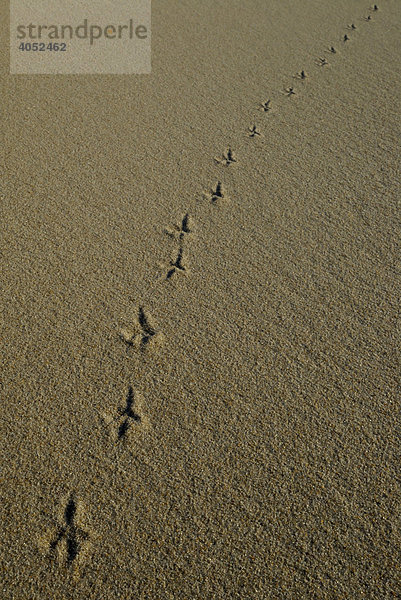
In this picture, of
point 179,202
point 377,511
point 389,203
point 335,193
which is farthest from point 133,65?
point 377,511

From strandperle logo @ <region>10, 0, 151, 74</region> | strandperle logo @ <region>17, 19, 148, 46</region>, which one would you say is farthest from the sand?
strandperle logo @ <region>17, 19, 148, 46</region>

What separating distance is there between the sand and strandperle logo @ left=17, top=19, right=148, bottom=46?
0.64 metres

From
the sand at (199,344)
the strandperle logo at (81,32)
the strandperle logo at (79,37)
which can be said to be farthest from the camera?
the strandperle logo at (81,32)

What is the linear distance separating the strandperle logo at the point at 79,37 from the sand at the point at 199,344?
0.30 meters

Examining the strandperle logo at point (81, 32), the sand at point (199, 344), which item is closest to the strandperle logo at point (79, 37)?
the strandperle logo at point (81, 32)

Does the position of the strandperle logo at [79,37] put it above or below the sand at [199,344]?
above

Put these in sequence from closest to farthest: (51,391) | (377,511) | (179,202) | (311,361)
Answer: (377,511), (51,391), (311,361), (179,202)

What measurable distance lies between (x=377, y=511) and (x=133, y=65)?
2.79 meters

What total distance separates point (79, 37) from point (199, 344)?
103 inches

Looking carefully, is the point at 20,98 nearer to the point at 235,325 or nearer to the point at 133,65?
the point at 133,65

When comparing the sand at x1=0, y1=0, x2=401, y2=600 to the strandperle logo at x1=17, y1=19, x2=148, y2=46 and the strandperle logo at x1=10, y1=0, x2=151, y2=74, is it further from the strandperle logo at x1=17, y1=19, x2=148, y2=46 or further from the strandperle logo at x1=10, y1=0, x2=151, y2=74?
the strandperle logo at x1=17, y1=19, x2=148, y2=46

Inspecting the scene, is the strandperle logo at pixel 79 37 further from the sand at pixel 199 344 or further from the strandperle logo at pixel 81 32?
the sand at pixel 199 344

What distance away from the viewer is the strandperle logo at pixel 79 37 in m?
2.95

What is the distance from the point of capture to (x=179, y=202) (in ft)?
6.59
